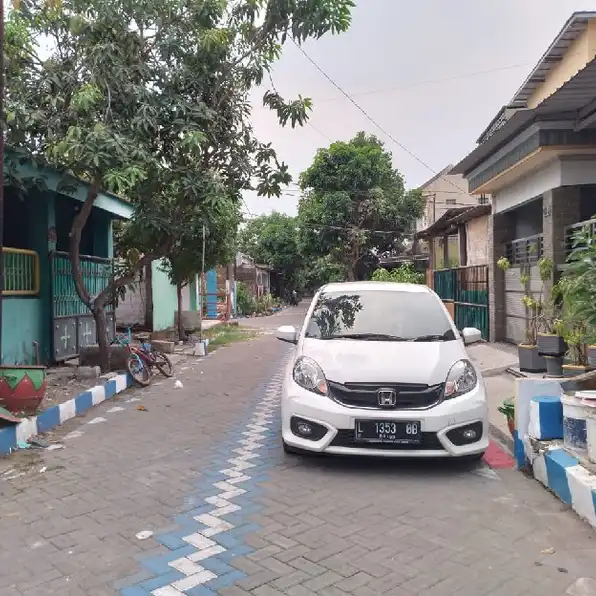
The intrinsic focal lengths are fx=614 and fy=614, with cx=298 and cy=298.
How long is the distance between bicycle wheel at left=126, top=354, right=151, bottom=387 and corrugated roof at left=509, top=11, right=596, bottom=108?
9.36 metres

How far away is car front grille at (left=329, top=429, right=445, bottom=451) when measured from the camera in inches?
193

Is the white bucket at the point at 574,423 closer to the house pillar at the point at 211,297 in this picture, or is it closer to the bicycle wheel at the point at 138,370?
the bicycle wheel at the point at 138,370

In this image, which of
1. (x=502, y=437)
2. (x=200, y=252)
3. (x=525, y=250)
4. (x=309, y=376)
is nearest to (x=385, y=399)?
(x=309, y=376)

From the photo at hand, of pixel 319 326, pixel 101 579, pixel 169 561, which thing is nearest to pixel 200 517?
pixel 169 561

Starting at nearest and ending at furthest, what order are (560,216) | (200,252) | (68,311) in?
1. (560,216)
2. (68,311)
3. (200,252)

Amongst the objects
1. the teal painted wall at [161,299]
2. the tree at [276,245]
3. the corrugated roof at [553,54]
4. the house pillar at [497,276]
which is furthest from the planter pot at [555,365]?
the tree at [276,245]

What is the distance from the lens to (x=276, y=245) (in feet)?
169

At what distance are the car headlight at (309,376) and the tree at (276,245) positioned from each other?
44.1 meters

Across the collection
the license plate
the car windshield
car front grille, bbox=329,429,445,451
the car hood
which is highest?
the car windshield

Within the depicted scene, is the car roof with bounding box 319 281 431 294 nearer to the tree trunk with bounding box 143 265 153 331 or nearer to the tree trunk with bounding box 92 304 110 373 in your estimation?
the tree trunk with bounding box 92 304 110 373

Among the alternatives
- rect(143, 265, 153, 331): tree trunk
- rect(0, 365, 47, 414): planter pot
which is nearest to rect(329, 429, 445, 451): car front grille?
rect(0, 365, 47, 414): planter pot

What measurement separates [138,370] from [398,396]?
6220 mm

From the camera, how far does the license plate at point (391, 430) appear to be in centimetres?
484

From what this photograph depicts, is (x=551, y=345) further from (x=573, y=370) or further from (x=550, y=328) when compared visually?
(x=573, y=370)
